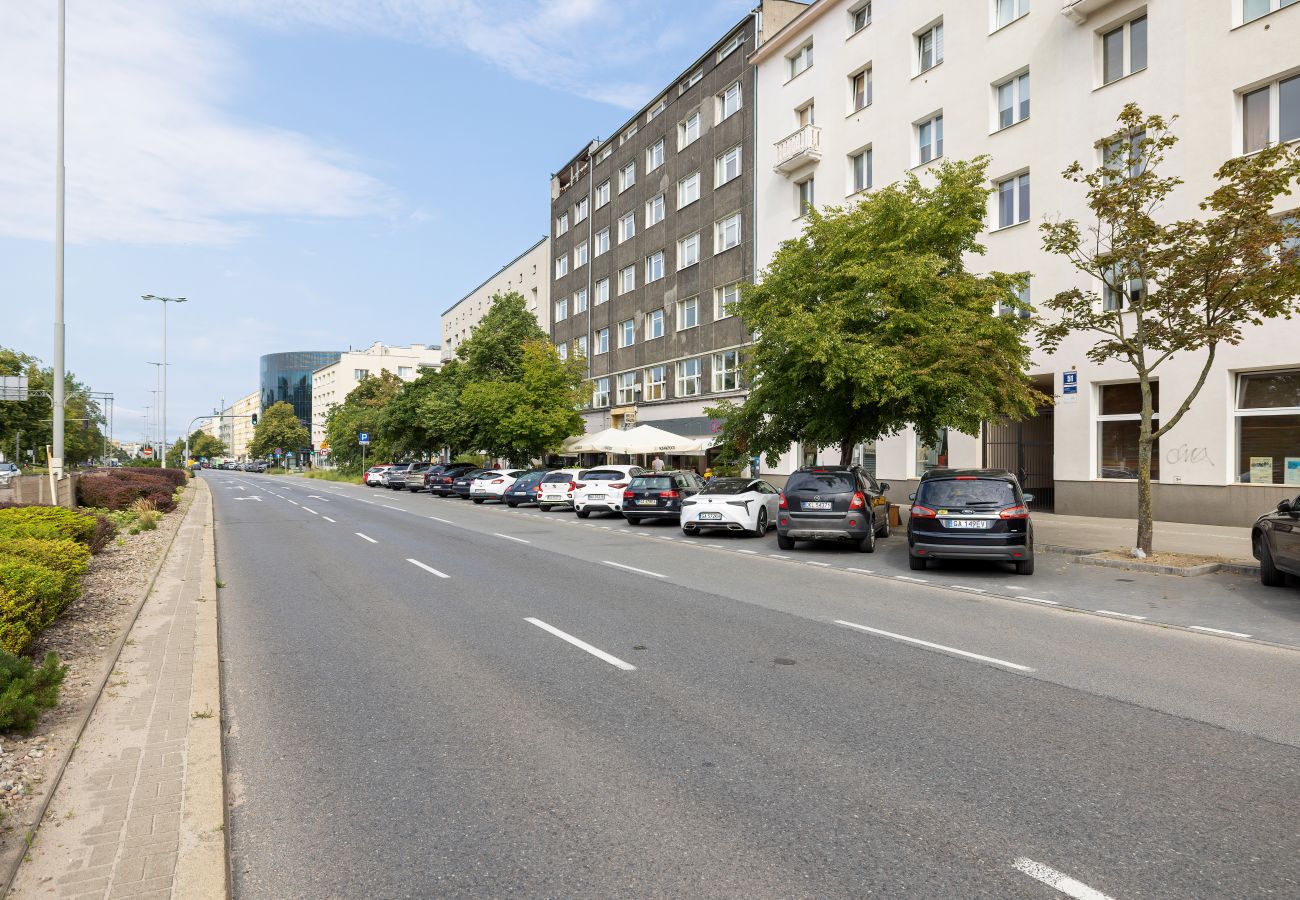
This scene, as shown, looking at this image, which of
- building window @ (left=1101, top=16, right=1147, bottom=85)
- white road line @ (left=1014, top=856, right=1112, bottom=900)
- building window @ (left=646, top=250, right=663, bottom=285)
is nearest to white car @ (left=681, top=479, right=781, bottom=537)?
building window @ (left=1101, top=16, right=1147, bottom=85)

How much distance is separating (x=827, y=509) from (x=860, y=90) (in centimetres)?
2061

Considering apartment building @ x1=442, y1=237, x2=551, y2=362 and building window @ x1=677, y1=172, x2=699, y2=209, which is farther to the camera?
apartment building @ x1=442, y1=237, x2=551, y2=362

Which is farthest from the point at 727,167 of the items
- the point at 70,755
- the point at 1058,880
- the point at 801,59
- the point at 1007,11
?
the point at 1058,880

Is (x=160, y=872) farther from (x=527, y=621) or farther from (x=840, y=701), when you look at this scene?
(x=527, y=621)

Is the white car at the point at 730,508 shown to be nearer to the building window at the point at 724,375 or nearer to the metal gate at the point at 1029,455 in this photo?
the metal gate at the point at 1029,455

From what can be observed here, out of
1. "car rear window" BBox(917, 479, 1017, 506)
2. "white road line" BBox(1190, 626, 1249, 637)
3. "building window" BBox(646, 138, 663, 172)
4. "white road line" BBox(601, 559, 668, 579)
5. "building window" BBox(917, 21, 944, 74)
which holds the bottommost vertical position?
"white road line" BBox(1190, 626, 1249, 637)

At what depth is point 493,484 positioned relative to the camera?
32906mm

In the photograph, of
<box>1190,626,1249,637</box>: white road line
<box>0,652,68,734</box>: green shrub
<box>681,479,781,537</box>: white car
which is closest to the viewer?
<box>0,652,68,734</box>: green shrub

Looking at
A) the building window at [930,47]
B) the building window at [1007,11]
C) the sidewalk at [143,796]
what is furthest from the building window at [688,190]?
the sidewalk at [143,796]

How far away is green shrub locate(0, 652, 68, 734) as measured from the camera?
14.3 ft

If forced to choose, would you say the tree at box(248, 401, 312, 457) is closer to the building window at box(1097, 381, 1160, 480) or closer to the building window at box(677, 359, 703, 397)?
the building window at box(677, 359, 703, 397)

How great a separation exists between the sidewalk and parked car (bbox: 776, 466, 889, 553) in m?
10.3

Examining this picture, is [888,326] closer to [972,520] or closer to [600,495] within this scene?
[972,520]

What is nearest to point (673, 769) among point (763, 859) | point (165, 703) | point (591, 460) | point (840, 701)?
point (763, 859)
